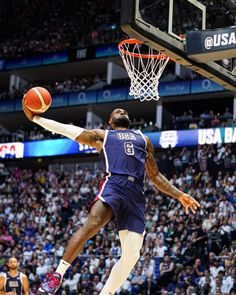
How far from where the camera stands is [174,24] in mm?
8367

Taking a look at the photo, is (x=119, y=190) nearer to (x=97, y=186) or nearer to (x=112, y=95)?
(x=97, y=186)

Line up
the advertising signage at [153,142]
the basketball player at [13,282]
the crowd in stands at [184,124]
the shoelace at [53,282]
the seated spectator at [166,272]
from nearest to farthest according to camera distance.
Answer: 1. the shoelace at [53,282]
2. the basketball player at [13,282]
3. the seated spectator at [166,272]
4. the advertising signage at [153,142]
5. the crowd in stands at [184,124]

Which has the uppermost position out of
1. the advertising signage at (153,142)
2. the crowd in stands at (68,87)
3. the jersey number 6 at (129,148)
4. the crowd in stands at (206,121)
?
the crowd in stands at (68,87)

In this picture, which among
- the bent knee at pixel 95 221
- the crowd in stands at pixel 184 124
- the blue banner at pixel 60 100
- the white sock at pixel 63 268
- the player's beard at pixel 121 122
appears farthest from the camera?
the blue banner at pixel 60 100

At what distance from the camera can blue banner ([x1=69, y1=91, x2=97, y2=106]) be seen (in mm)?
32812

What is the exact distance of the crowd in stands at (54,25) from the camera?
35312 millimetres

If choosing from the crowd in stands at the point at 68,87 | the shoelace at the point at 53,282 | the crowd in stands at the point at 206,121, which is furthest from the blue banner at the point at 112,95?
the shoelace at the point at 53,282

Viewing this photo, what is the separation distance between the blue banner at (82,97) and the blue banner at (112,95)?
13.4 inches

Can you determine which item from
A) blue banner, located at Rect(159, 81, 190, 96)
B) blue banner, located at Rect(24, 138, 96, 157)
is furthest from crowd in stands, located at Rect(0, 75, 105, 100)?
blue banner, located at Rect(159, 81, 190, 96)

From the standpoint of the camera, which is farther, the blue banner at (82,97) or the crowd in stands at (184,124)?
the blue banner at (82,97)

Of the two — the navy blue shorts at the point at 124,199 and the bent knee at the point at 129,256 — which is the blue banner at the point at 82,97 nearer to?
the navy blue shorts at the point at 124,199

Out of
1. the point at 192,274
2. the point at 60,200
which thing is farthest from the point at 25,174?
the point at 192,274

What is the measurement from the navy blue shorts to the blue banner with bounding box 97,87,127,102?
25439mm

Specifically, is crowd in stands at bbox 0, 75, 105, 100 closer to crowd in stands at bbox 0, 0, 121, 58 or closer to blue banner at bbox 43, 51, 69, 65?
blue banner at bbox 43, 51, 69, 65
